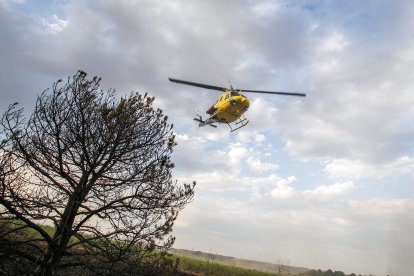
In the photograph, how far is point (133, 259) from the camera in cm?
859

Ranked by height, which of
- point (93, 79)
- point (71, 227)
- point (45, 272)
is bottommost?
point (45, 272)

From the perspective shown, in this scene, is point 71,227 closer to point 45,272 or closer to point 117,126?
point 45,272

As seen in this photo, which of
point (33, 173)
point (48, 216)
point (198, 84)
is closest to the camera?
point (48, 216)

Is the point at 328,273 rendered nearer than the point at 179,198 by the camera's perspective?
No

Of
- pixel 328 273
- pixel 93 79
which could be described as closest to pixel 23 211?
pixel 93 79

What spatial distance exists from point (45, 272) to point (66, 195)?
2.38m

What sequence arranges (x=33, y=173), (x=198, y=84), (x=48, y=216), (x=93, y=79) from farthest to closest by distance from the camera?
1. (x=198, y=84)
2. (x=93, y=79)
3. (x=33, y=173)
4. (x=48, y=216)

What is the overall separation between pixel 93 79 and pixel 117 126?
1749 millimetres

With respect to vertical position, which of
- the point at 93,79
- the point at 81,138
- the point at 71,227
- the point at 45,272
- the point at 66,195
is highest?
the point at 93,79

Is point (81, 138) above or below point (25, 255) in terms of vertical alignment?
above

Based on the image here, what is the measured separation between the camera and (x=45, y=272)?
747 cm

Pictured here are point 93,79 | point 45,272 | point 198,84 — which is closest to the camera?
point 45,272

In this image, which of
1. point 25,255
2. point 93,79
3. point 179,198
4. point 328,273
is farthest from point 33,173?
point 328,273

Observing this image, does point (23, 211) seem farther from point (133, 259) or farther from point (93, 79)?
point (93, 79)
